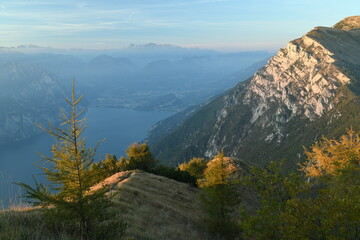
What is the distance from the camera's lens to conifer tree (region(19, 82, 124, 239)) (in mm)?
10391

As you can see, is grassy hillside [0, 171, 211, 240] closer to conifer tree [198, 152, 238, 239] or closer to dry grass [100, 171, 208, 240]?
dry grass [100, 171, 208, 240]

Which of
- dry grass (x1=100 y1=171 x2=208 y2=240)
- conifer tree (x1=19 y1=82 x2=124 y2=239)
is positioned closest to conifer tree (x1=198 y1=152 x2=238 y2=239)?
dry grass (x1=100 y1=171 x2=208 y2=240)

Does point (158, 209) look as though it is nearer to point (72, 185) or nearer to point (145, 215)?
point (145, 215)

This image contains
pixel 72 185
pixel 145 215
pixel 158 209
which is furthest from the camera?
pixel 158 209

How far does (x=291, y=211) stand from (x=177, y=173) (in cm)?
4099

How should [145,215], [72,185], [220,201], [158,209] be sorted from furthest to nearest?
[158,209], [220,201], [145,215], [72,185]

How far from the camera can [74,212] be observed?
419 inches

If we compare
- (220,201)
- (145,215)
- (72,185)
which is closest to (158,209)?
(145,215)

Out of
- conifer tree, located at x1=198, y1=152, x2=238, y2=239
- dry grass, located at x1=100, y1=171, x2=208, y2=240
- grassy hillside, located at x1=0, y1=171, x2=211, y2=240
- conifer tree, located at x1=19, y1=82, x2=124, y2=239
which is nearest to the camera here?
grassy hillside, located at x1=0, y1=171, x2=211, y2=240

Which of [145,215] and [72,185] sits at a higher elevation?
[72,185]

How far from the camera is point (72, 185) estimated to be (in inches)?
430

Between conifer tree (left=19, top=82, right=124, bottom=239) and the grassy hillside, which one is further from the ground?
conifer tree (left=19, top=82, right=124, bottom=239)

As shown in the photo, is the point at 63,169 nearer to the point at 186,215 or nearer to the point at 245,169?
the point at 186,215

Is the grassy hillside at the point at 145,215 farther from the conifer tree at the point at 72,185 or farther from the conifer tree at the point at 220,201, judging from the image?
the conifer tree at the point at 220,201
